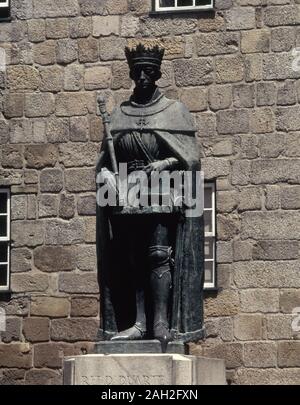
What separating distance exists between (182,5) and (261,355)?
4.39 meters

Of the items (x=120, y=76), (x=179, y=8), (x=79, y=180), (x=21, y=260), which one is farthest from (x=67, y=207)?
(x=179, y=8)

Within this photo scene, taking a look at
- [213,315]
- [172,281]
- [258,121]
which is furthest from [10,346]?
[172,281]

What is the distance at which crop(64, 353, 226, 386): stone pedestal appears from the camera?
15547 mm

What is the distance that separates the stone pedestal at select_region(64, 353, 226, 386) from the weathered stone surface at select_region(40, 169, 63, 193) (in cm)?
613

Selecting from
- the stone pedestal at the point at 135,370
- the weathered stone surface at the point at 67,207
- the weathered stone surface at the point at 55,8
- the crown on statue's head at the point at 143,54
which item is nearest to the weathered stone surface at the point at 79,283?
the weathered stone surface at the point at 67,207

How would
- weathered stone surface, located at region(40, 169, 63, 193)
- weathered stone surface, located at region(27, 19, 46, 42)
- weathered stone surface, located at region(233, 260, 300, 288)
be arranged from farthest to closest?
1. weathered stone surface, located at region(27, 19, 46, 42)
2. weathered stone surface, located at region(40, 169, 63, 193)
3. weathered stone surface, located at region(233, 260, 300, 288)

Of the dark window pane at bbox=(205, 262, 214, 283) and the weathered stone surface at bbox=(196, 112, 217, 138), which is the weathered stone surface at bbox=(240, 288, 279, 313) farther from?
the weathered stone surface at bbox=(196, 112, 217, 138)

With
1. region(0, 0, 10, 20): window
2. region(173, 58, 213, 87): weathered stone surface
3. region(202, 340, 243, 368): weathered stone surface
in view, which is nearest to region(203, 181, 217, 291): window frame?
region(202, 340, 243, 368): weathered stone surface

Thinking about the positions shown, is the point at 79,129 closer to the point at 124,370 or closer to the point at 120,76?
the point at 120,76

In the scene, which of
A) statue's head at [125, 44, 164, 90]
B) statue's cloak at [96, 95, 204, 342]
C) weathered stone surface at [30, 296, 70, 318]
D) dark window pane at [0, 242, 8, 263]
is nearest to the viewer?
statue's cloak at [96, 95, 204, 342]

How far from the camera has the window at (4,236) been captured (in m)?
21.8

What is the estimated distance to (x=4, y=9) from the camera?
878 inches

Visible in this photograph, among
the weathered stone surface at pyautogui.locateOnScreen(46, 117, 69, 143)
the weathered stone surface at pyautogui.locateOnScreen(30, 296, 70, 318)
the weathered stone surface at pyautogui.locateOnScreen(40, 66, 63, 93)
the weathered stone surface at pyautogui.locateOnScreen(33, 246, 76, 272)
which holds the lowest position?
the weathered stone surface at pyautogui.locateOnScreen(30, 296, 70, 318)

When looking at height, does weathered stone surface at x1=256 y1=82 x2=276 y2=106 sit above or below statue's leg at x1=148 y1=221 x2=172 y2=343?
above
